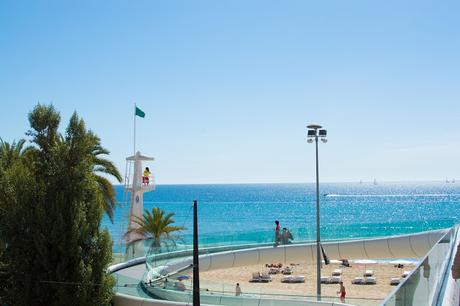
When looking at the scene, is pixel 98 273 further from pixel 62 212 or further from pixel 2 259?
pixel 2 259

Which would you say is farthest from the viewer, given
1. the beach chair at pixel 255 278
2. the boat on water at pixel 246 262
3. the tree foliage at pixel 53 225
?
the beach chair at pixel 255 278

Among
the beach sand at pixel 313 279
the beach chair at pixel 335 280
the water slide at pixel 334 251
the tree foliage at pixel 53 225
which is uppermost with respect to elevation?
the tree foliage at pixel 53 225

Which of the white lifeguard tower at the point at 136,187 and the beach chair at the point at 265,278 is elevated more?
the white lifeguard tower at the point at 136,187

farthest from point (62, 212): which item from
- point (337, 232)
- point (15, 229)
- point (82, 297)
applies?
point (337, 232)

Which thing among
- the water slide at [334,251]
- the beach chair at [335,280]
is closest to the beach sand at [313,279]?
the beach chair at [335,280]

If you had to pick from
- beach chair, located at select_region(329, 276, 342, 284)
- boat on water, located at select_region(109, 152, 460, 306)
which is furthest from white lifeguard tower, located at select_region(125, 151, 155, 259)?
beach chair, located at select_region(329, 276, 342, 284)

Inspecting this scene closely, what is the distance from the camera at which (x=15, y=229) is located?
63.4 feet

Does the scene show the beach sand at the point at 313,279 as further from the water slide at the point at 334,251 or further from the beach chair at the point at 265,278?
the water slide at the point at 334,251

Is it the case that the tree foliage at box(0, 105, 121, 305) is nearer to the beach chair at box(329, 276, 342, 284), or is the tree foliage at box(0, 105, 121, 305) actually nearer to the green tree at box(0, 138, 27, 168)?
the green tree at box(0, 138, 27, 168)

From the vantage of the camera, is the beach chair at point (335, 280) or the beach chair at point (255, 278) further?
the beach chair at point (255, 278)

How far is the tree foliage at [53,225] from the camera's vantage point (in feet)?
61.9

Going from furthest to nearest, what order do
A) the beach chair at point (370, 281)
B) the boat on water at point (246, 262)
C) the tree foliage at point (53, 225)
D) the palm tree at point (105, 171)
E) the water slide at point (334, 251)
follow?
the beach chair at point (370, 281) < the water slide at point (334, 251) < the palm tree at point (105, 171) < the tree foliage at point (53, 225) < the boat on water at point (246, 262)

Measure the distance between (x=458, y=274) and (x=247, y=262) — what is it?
91.7 feet

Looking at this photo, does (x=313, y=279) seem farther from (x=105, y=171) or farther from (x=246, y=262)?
(x=105, y=171)
